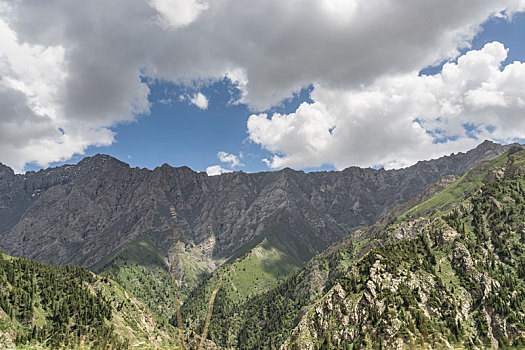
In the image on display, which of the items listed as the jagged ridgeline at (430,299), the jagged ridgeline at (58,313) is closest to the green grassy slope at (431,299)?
the jagged ridgeline at (430,299)

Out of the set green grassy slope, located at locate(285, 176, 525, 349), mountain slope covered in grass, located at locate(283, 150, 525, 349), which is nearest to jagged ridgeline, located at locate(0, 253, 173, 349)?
mountain slope covered in grass, located at locate(283, 150, 525, 349)

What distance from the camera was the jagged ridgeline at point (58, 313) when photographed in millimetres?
125688

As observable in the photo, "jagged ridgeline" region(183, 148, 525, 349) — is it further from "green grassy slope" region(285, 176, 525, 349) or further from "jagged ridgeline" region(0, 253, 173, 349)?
"jagged ridgeline" region(0, 253, 173, 349)

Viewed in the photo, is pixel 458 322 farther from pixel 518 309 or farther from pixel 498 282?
pixel 498 282

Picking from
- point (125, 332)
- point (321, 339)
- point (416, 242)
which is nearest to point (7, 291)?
point (125, 332)

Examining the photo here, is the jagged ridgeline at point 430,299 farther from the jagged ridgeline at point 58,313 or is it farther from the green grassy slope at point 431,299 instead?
the jagged ridgeline at point 58,313

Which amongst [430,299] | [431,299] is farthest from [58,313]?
[431,299]

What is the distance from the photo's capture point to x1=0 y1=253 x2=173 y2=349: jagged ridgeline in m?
126

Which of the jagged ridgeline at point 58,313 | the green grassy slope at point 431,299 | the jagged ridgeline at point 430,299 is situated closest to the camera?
the green grassy slope at point 431,299

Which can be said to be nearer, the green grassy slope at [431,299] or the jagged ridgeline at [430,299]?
the green grassy slope at [431,299]

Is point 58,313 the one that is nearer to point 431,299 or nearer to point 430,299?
point 430,299

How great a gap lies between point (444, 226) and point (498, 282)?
1676 inches

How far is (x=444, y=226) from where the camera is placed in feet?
603

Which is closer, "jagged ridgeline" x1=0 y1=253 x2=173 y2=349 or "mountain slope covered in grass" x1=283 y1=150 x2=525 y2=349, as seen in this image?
"mountain slope covered in grass" x1=283 y1=150 x2=525 y2=349
